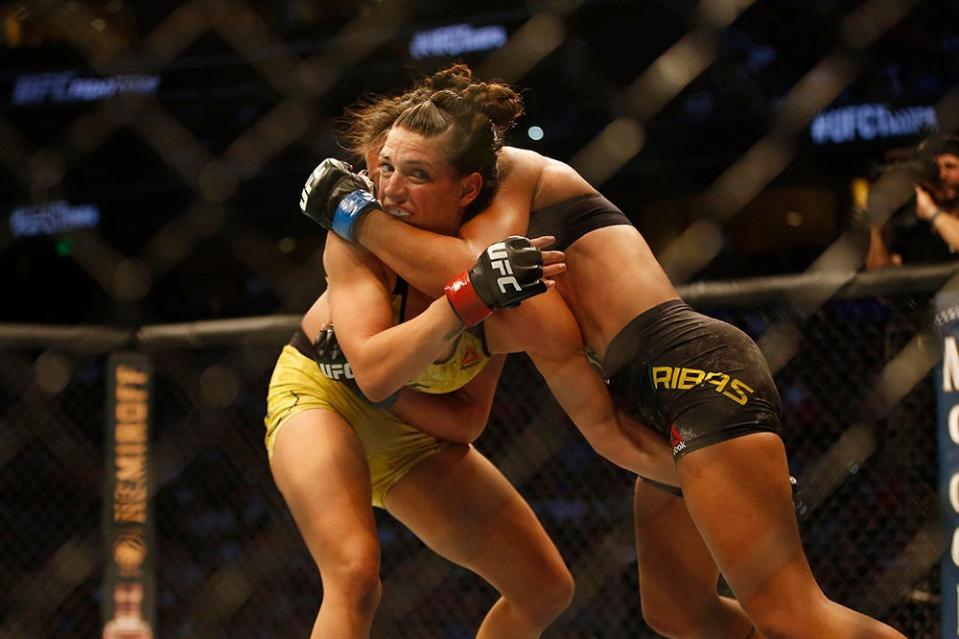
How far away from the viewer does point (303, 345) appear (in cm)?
213

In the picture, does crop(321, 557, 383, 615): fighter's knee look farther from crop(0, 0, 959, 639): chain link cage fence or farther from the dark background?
the dark background

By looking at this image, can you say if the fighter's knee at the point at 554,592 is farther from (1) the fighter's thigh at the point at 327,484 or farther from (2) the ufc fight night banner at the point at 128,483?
(2) the ufc fight night banner at the point at 128,483

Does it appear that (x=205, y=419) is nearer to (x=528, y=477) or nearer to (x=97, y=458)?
(x=97, y=458)

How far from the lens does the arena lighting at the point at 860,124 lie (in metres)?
5.30

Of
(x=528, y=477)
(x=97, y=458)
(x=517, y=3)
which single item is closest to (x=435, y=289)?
(x=528, y=477)

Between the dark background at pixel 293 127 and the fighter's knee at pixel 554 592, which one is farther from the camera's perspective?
the dark background at pixel 293 127

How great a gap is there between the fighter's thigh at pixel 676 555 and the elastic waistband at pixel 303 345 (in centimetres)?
63

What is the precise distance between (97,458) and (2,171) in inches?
164

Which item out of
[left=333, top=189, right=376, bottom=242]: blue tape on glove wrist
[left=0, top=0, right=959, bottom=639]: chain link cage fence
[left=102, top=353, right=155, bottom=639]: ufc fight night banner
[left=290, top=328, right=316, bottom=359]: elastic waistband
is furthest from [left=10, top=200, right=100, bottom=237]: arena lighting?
[left=333, top=189, right=376, bottom=242]: blue tape on glove wrist

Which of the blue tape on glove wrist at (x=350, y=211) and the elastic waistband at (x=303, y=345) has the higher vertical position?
the blue tape on glove wrist at (x=350, y=211)

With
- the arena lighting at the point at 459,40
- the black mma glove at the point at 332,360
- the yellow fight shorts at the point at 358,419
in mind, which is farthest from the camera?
the arena lighting at the point at 459,40

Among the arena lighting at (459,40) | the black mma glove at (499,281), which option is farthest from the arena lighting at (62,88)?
the black mma glove at (499,281)

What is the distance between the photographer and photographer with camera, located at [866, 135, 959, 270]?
2.31m

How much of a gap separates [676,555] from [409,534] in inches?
69.0
